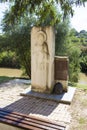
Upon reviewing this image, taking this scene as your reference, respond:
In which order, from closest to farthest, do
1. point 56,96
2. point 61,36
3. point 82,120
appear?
point 82,120, point 56,96, point 61,36

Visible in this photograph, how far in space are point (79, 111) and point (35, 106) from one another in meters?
1.30

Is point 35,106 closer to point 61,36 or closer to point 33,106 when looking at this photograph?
point 33,106

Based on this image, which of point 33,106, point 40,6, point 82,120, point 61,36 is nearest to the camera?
point 82,120

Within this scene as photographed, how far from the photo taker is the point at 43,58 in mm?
6750

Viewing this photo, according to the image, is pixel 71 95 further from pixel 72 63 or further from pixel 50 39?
pixel 72 63

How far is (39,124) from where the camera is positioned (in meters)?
3.47

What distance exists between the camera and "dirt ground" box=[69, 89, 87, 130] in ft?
14.9

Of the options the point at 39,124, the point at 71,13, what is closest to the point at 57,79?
the point at 71,13

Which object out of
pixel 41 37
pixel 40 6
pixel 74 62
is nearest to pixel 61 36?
pixel 74 62

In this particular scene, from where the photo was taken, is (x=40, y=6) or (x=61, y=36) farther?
(x=61, y=36)

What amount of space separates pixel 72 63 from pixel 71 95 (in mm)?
7017

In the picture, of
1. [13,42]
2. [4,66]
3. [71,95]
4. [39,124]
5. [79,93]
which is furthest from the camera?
[4,66]

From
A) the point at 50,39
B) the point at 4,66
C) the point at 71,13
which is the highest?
the point at 71,13

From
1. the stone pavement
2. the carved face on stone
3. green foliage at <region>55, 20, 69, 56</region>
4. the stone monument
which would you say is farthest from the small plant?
green foliage at <region>55, 20, 69, 56</region>
